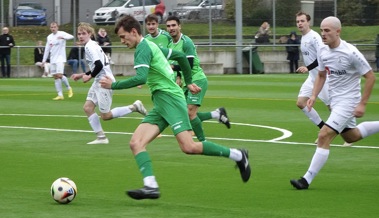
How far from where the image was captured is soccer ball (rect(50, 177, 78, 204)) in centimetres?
1073

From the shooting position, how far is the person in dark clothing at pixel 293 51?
150 feet

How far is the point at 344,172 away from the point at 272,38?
33891 mm

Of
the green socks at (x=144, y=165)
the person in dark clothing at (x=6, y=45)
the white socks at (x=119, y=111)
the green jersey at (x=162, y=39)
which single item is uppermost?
the green jersey at (x=162, y=39)

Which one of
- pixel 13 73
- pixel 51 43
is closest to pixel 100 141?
pixel 51 43

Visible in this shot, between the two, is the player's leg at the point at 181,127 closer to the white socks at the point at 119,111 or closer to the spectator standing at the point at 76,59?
the white socks at the point at 119,111

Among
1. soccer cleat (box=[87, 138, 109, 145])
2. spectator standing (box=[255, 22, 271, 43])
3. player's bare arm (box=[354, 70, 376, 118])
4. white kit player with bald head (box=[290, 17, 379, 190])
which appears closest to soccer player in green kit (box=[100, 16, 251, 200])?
white kit player with bald head (box=[290, 17, 379, 190])

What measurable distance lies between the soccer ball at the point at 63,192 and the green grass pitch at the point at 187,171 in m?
0.09

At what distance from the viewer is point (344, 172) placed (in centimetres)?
1349

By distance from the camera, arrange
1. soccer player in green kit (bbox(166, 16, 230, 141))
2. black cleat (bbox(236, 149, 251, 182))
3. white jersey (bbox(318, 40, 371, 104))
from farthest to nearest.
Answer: soccer player in green kit (bbox(166, 16, 230, 141)) < white jersey (bbox(318, 40, 371, 104)) < black cleat (bbox(236, 149, 251, 182))

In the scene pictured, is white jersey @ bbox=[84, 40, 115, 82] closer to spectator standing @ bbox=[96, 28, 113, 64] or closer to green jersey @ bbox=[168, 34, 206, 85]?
green jersey @ bbox=[168, 34, 206, 85]

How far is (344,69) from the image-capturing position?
1203cm

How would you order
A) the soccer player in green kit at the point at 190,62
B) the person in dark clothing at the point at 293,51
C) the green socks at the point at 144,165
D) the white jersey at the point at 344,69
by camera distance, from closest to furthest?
the green socks at the point at 144,165, the white jersey at the point at 344,69, the soccer player in green kit at the point at 190,62, the person in dark clothing at the point at 293,51

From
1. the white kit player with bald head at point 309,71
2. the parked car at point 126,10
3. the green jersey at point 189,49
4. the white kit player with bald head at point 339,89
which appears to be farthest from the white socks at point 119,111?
the parked car at point 126,10

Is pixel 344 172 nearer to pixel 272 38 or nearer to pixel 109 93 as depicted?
pixel 109 93
